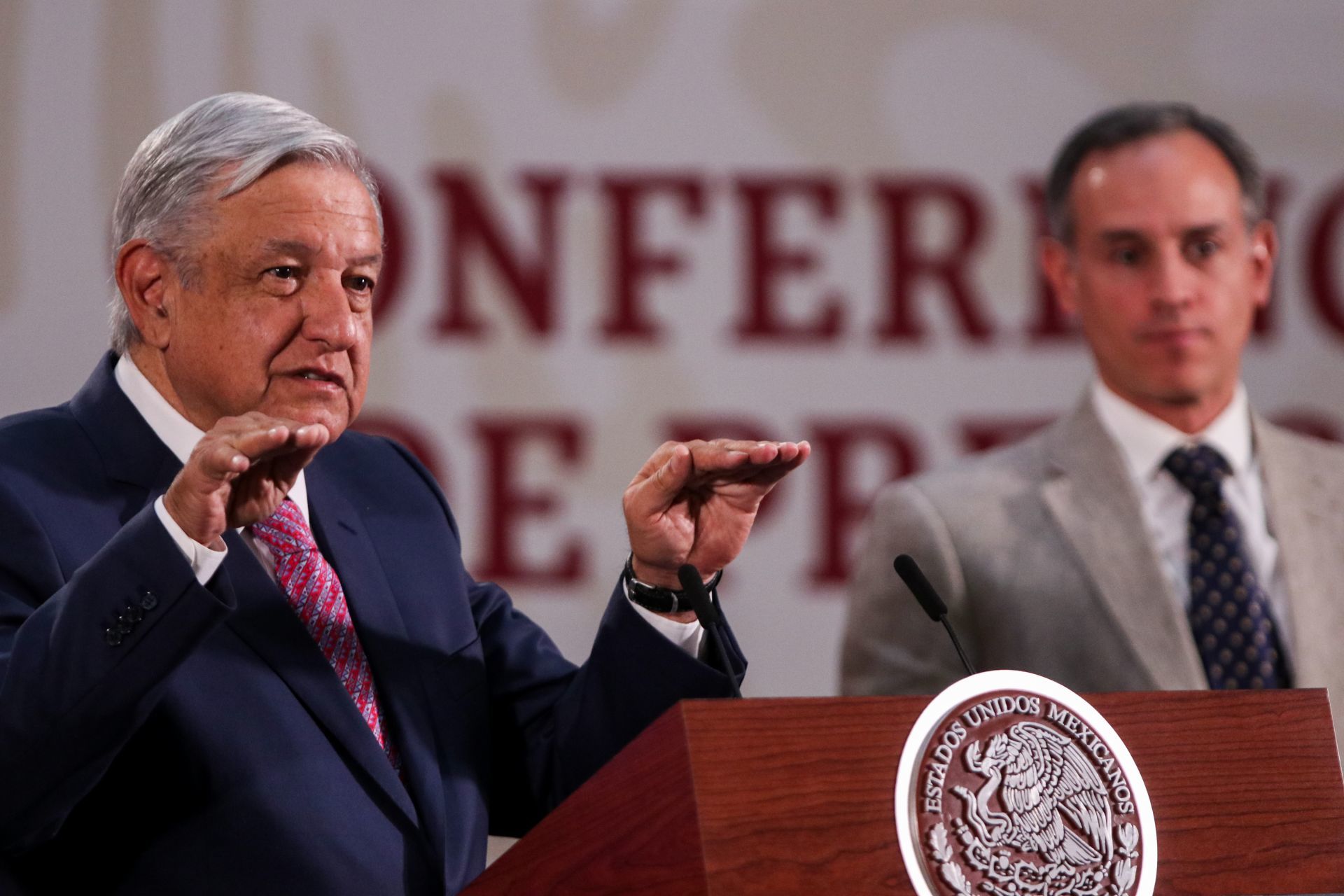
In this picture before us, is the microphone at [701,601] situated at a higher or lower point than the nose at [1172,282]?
higher

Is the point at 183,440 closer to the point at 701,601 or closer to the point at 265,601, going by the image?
the point at 265,601

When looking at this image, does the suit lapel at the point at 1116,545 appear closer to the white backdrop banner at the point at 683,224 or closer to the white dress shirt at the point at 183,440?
the white backdrop banner at the point at 683,224

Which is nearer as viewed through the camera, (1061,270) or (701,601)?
(701,601)

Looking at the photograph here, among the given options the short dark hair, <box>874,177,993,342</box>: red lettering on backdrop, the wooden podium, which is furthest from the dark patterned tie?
the wooden podium

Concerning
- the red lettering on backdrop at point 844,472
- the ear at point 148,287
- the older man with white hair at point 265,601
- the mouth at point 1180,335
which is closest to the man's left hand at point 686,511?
the older man with white hair at point 265,601

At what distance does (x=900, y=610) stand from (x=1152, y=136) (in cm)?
91

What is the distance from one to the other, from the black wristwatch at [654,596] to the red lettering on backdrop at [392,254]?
6.49ft

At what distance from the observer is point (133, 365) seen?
1.90 m

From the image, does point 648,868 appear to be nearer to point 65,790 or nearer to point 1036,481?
point 65,790

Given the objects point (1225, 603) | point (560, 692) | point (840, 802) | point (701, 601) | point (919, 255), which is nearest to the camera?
point (840, 802)

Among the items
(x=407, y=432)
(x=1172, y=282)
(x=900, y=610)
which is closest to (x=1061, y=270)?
(x=1172, y=282)

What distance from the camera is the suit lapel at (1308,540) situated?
277 centimetres

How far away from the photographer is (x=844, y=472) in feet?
12.3

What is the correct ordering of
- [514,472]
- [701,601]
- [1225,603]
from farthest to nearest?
[514,472] → [1225,603] → [701,601]
